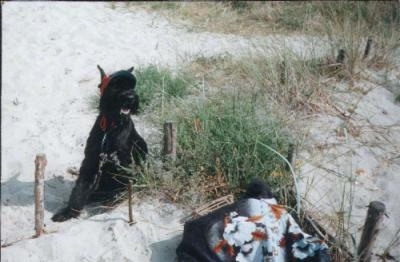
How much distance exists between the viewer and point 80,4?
7859 mm

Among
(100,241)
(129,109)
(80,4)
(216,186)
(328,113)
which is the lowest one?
(100,241)

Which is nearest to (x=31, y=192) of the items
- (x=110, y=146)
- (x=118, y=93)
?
(x=110, y=146)

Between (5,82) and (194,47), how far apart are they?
2.72m

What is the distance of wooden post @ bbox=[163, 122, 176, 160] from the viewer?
3.59 meters

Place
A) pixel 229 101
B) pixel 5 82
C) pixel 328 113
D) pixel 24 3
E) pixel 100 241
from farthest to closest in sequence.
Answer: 1. pixel 24 3
2. pixel 5 82
3. pixel 328 113
4. pixel 229 101
5. pixel 100 241

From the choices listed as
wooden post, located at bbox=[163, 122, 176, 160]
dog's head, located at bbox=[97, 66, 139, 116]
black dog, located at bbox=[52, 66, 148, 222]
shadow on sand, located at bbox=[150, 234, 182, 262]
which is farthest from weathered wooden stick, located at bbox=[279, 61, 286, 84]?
shadow on sand, located at bbox=[150, 234, 182, 262]

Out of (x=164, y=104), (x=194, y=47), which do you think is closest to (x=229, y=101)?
(x=164, y=104)

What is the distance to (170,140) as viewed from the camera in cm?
371

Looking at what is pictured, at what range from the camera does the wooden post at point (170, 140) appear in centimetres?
359

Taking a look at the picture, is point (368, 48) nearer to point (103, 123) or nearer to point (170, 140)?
point (170, 140)

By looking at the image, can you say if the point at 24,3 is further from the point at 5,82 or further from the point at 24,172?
the point at 24,172

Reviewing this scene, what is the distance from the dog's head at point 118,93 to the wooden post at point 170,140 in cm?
33

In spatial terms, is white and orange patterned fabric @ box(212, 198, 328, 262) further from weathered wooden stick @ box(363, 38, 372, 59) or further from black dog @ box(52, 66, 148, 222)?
weathered wooden stick @ box(363, 38, 372, 59)

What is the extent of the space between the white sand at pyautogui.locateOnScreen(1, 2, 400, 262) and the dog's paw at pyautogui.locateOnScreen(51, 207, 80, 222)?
Answer: 54 millimetres
